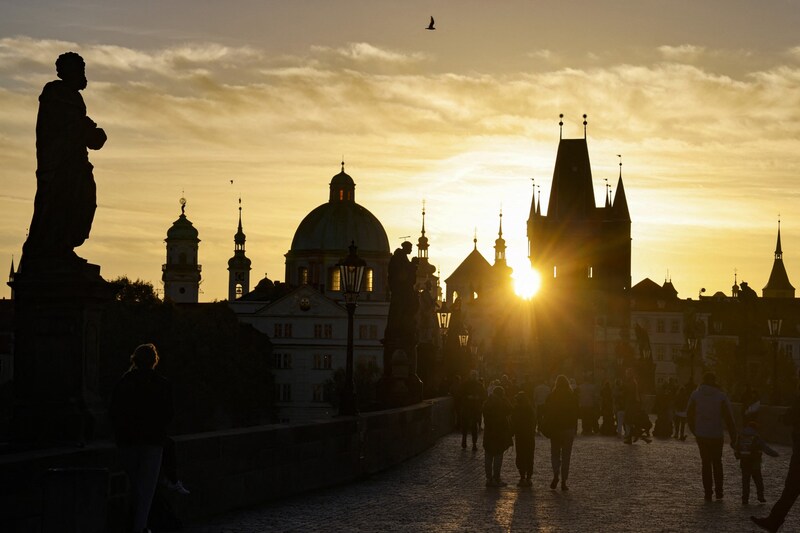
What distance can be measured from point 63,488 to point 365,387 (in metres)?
116

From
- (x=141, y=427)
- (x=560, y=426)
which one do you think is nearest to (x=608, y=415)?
(x=560, y=426)

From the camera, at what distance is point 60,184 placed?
14.7 m

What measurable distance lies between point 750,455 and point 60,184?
32.6 feet

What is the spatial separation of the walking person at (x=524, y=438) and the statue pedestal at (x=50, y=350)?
390 inches

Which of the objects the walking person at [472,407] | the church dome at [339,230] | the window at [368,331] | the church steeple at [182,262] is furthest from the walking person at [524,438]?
the church steeple at [182,262]

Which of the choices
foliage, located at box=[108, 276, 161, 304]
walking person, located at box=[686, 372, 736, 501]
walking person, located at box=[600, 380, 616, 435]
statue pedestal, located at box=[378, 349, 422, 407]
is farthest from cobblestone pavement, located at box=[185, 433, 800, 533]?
foliage, located at box=[108, 276, 161, 304]

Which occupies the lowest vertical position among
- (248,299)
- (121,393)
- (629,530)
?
(629,530)

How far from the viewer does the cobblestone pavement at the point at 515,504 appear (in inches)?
657

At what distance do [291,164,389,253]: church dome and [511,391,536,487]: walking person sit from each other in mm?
140562

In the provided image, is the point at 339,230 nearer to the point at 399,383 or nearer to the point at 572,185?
the point at 572,185

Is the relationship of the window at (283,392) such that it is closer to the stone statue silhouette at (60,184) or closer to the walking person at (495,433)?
the walking person at (495,433)

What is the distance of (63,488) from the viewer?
11.5 metres

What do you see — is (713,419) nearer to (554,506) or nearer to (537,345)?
(554,506)

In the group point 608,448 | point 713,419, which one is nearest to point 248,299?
point 608,448
